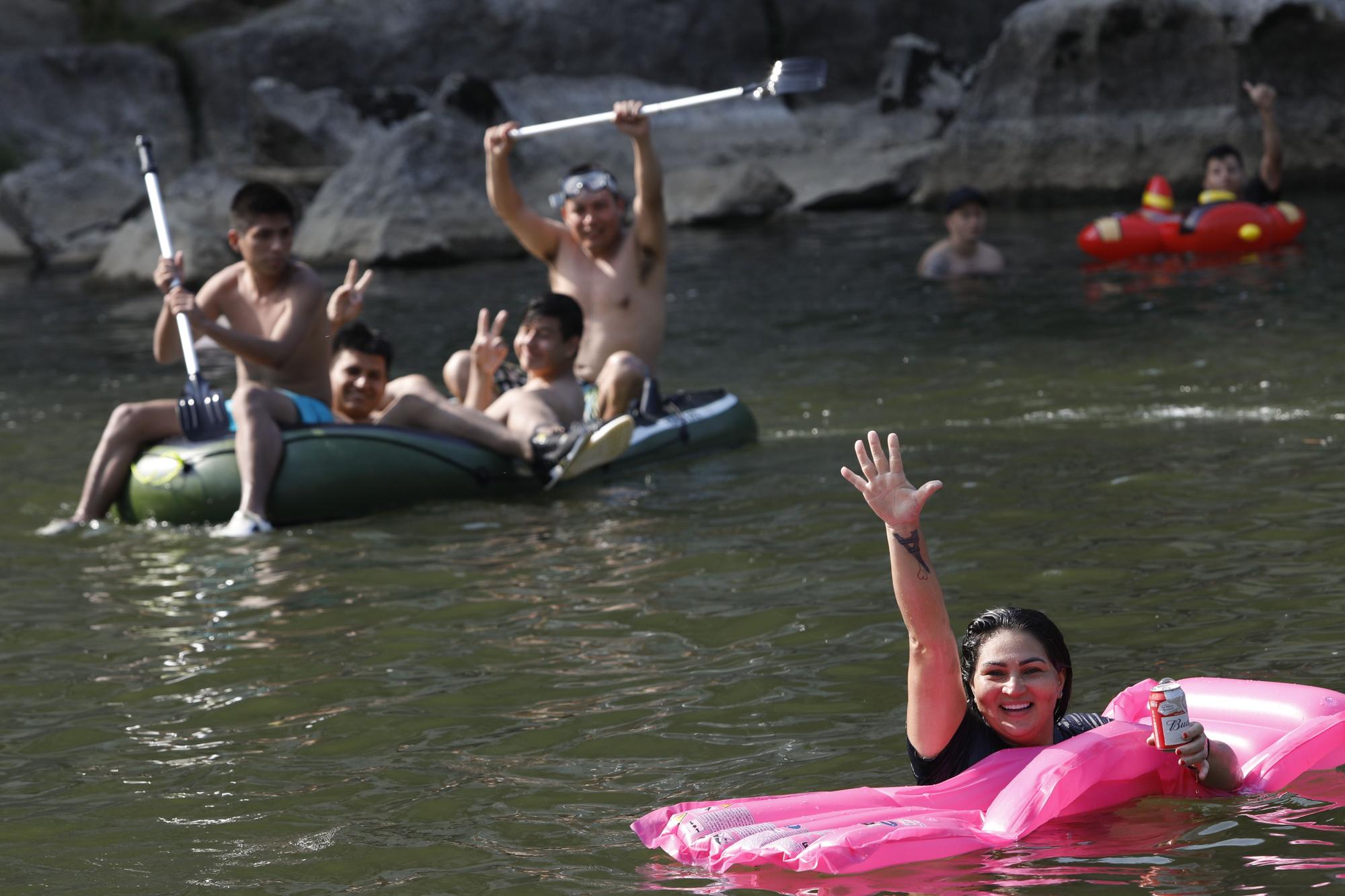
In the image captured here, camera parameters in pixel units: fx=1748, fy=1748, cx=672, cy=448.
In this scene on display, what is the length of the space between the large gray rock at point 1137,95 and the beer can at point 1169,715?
13870mm

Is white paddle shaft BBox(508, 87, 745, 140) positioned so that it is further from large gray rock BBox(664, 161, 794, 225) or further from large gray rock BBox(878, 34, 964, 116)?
large gray rock BBox(878, 34, 964, 116)

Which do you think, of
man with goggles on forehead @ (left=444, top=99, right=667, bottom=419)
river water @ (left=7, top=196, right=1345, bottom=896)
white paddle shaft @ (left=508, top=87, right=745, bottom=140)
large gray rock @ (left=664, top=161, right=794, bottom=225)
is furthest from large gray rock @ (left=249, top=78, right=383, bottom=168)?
white paddle shaft @ (left=508, top=87, right=745, bottom=140)

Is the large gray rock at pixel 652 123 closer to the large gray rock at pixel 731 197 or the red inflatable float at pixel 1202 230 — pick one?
the large gray rock at pixel 731 197

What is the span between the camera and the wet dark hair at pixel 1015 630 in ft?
11.3

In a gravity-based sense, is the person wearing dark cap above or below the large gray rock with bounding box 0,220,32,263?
below

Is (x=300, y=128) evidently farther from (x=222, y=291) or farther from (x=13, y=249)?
(x=222, y=291)

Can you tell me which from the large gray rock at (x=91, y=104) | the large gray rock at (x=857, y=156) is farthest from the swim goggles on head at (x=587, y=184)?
the large gray rock at (x=91, y=104)

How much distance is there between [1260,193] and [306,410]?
8661 millimetres

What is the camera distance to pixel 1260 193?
1309 centimetres

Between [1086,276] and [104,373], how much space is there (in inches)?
263

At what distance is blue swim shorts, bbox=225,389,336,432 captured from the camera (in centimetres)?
691

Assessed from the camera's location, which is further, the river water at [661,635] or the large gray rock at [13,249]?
the large gray rock at [13,249]

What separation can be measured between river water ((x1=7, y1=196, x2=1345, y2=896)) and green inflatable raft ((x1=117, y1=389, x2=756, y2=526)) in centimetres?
12

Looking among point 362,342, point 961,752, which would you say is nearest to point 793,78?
point 362,342
